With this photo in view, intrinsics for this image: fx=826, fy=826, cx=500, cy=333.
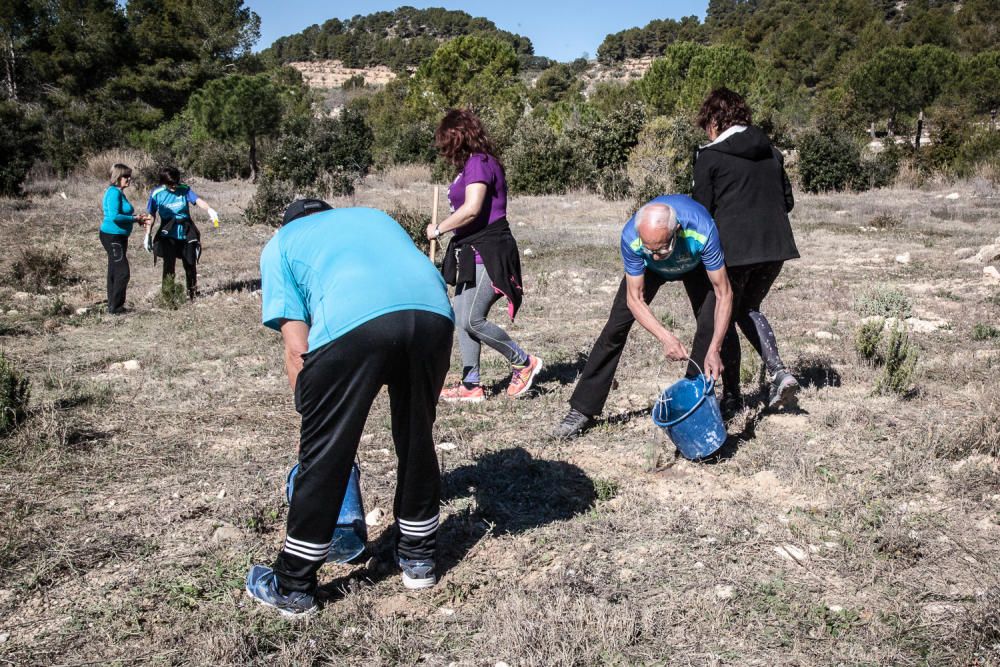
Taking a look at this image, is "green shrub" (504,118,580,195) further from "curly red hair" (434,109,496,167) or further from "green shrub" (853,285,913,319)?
"curly red hair" (434,109,496,167)

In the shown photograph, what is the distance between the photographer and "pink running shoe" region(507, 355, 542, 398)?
5.14 metres

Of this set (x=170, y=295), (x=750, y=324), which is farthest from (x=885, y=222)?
(x=170, y=295)

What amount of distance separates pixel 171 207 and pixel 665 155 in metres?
11.5

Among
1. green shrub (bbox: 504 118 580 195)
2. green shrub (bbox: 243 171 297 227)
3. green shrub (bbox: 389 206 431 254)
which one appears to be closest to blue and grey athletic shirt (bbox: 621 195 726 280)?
green shrub (bbox: 389 206 431 254)

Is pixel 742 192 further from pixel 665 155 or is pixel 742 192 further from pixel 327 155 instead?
pixel 327 155

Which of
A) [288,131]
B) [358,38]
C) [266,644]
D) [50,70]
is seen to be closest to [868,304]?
[266,644]

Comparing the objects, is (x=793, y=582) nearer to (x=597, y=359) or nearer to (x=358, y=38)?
(x=597, y=359)

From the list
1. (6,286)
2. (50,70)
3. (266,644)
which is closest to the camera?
(266,644)

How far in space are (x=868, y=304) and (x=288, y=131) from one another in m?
17.8

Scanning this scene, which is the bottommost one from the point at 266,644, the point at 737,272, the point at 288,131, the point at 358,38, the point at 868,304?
the point at 266,644

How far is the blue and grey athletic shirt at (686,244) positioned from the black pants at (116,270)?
228 inches

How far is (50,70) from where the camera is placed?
97.7 feet

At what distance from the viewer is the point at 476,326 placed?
4.95 meters

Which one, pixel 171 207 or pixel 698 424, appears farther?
pixel 171 207
